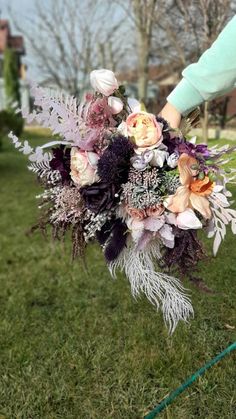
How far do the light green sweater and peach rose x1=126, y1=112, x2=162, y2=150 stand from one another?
0.46 feet

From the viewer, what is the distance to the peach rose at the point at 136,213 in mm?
1605

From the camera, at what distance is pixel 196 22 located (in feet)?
7.85

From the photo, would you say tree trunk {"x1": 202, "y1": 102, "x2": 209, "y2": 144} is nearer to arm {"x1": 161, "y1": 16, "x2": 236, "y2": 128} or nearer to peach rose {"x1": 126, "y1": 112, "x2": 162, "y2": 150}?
arm {"x1": 161, "y1": 16, "x2": 236, "y2": 128}

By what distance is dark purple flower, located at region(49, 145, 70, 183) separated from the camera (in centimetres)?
170

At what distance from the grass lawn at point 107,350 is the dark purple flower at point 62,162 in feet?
1.05

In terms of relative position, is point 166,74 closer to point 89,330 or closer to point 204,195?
point 89,330

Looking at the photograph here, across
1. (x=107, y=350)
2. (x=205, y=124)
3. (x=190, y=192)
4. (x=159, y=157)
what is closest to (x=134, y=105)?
(x=159, y=157)

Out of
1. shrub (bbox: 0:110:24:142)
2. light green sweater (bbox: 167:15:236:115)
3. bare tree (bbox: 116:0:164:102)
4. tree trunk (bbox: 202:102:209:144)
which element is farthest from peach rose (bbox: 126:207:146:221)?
shrub (bbox: 0:110:24:142)

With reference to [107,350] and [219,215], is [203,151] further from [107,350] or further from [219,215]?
[107,350]

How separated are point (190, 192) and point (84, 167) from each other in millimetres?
318

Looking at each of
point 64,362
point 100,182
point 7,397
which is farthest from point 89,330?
point 100,182

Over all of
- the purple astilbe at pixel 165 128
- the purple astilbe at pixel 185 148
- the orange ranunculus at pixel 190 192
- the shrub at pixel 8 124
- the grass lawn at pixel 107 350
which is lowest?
the shrub at pixel 8 124

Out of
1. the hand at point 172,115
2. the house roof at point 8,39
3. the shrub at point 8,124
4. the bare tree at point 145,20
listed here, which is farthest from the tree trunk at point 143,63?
the house roof at point 8,39

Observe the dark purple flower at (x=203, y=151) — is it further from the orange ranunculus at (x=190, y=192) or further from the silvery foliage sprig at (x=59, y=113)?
the silvery foliage sprig at (x=59, y=113)
